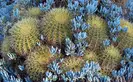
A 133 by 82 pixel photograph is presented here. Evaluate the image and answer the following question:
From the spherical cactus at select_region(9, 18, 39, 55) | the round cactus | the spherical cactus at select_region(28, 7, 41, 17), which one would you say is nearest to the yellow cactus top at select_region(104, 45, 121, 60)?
the round cactus

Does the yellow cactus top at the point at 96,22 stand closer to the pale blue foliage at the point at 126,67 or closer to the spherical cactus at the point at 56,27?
the spherical cactus at the point at 56,27

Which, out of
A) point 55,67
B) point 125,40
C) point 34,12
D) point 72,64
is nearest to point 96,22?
point 125,40

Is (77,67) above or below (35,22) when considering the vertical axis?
below

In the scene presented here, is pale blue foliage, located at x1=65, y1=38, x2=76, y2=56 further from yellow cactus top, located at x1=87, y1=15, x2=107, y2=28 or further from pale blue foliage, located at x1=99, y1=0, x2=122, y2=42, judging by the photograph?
pale blue foliage, located at x1=99, y1=0, x2=122, y2=42

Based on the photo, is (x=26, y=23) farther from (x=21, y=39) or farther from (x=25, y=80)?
(x=25, y=80)

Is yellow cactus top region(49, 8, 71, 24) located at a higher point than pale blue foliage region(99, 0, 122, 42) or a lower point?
higher

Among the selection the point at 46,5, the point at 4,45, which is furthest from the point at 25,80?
the point at 46,5
